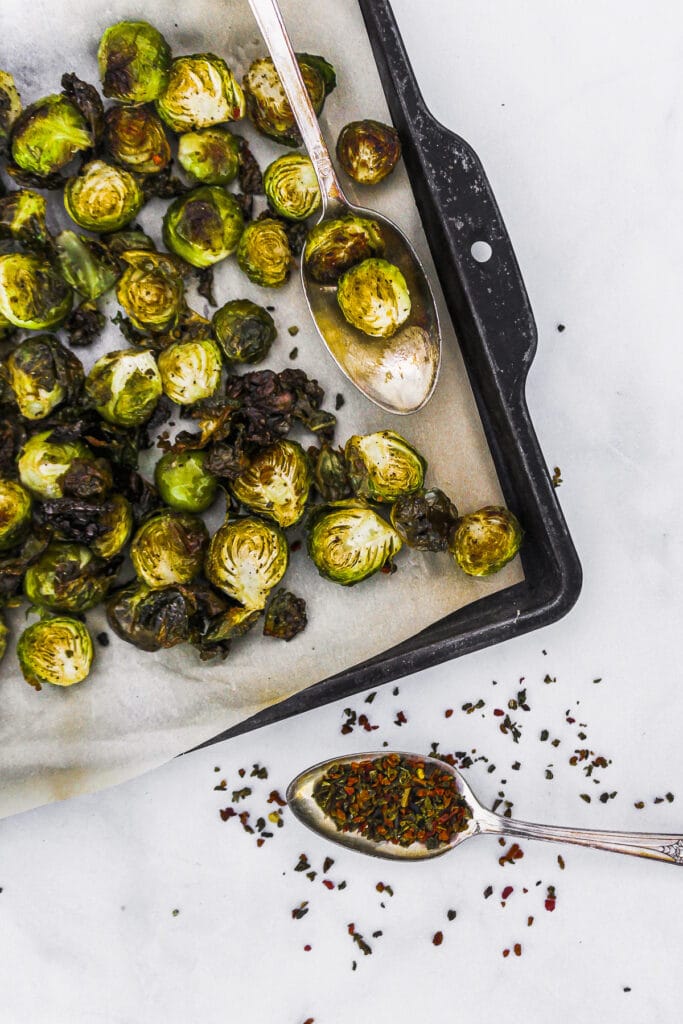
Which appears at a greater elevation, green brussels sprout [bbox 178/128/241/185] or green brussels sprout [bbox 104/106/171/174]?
green brussels sprout [bbox 104/106/171/174]

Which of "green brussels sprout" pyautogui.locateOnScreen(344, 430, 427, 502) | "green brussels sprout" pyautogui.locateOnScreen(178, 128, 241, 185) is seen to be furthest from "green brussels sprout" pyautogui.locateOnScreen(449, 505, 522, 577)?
"green brussels sprout" pyautogui.locateOnScreen(178, 128, 241, 185)

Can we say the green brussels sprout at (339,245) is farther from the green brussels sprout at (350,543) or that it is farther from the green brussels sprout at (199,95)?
the green brussels sprout at (350,543)

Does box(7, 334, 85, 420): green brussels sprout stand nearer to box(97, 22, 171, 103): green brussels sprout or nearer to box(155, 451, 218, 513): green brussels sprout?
box(155, 451, 218, 513): green brussels sprout

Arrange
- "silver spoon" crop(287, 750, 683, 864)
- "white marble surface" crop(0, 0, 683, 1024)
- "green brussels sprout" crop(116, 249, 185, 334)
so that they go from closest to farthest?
"green brussels sprout" crop(116, 249, 185, 334) → "silver spoon" crop(287, 750, 683, 864) → "white marble surface" crop(0, 0, 683, 1024)

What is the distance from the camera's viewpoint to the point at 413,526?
2.66m

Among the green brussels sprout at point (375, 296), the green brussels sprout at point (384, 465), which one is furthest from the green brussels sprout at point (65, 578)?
the green brussels sprout at point (375, 296)

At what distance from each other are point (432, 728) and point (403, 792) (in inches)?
9.3

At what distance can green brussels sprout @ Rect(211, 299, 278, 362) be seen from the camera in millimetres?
2656

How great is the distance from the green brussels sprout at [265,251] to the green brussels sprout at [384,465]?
542 millimetres

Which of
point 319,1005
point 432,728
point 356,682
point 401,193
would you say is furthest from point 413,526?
point 319,1005

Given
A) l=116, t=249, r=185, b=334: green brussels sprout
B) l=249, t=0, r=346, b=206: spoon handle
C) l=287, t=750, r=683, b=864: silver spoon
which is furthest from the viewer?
l=287, t=750, r=683, b=864: silver spoon

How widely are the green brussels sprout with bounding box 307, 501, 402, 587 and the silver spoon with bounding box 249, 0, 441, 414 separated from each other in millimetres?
336

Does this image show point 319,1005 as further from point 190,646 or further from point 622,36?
point 622,36

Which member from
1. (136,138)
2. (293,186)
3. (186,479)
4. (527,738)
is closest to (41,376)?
(186,479)
